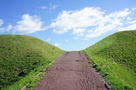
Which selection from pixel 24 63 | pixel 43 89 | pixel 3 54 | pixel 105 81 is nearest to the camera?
pixel 43 89

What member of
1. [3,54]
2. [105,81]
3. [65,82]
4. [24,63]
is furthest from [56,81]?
[3,54]

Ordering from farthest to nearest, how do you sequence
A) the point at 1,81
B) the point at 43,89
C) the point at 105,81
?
1. the point at 1,81
2. the point at 105,81
3. the point at 43,89

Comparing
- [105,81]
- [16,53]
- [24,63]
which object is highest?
[16,53]

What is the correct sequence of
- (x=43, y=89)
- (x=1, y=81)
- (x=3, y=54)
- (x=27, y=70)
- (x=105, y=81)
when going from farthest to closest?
(x=3, y=54), (x=27, y=70), (x=1, y=81), (x=105, y=81), (x=43, y=89)

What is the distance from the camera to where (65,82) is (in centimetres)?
1158

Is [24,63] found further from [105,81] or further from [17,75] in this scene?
[105,81]

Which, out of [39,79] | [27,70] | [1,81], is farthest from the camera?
[27,70]

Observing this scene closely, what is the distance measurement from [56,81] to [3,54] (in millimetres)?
16457

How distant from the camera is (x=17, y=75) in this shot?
1661cm

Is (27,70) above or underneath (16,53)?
underneath

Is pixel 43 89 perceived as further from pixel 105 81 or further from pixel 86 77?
pixel 105 81

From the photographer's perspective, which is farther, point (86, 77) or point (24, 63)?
point (24, 63)

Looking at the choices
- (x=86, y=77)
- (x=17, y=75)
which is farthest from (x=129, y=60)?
(x=17, y=75)

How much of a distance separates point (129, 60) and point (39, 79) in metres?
16.8
